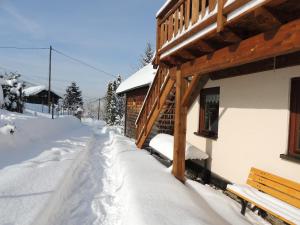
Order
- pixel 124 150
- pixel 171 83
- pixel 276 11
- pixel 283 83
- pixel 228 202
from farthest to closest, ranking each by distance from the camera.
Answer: pixel 124 150, pixel 171 83, pixel 228 202, pixel 283 83, pixel 276 11

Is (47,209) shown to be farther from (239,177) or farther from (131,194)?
(239,177)

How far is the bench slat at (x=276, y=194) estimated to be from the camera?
3.85 m

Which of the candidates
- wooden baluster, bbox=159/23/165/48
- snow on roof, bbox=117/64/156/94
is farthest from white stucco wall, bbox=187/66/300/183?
snow on roof, bbox=117/64/156/94

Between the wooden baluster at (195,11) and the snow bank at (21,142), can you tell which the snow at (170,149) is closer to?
the wooden baluster at (195,11)

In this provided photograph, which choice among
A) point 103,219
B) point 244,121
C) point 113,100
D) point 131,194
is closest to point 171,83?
point 244,121

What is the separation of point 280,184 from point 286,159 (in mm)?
413

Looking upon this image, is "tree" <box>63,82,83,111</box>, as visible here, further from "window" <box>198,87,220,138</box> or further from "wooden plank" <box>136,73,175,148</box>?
"window" <box>198,87,220,138</box>

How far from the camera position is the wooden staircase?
679 centimetres

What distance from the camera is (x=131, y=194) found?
448cm

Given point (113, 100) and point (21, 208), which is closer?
point (21, 208)

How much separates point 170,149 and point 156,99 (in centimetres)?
145

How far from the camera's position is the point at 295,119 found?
14.3 feet

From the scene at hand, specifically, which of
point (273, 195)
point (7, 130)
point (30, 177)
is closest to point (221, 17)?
point (273, 195)

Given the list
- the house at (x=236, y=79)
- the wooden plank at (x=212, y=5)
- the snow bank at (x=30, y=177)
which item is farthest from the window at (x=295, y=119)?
the snow bank at (x=30, y=177)
